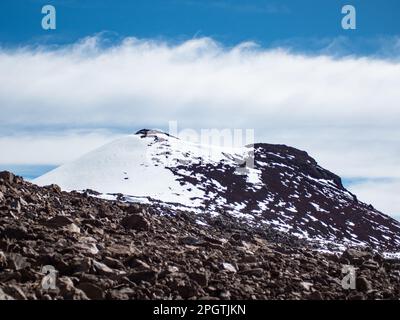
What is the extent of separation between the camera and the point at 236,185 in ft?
279

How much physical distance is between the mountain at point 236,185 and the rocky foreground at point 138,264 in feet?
142

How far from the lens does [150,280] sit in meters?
11.5

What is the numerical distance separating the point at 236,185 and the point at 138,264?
7298 centimetres

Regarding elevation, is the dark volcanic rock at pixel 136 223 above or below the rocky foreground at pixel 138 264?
above

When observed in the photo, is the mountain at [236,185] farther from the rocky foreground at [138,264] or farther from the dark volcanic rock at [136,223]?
the rocky foreground at [138,264]

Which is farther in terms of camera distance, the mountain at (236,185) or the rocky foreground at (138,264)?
the mountain at (236,185)

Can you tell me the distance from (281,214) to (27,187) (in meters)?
58.0

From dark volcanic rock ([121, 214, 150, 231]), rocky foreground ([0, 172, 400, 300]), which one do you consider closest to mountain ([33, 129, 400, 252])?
dark volcanic rock ([121, 214, 150, 231])

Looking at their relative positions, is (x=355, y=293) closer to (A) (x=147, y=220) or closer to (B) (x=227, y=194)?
(A) (x=147, y=220)

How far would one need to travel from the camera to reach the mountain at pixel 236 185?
7050cm

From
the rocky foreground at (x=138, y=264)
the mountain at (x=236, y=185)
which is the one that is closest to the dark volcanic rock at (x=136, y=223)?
the rocky foreground at (x=138, y=264)

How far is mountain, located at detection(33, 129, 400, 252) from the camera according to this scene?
231 feet

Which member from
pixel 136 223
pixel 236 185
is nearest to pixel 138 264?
pixel 136 223
